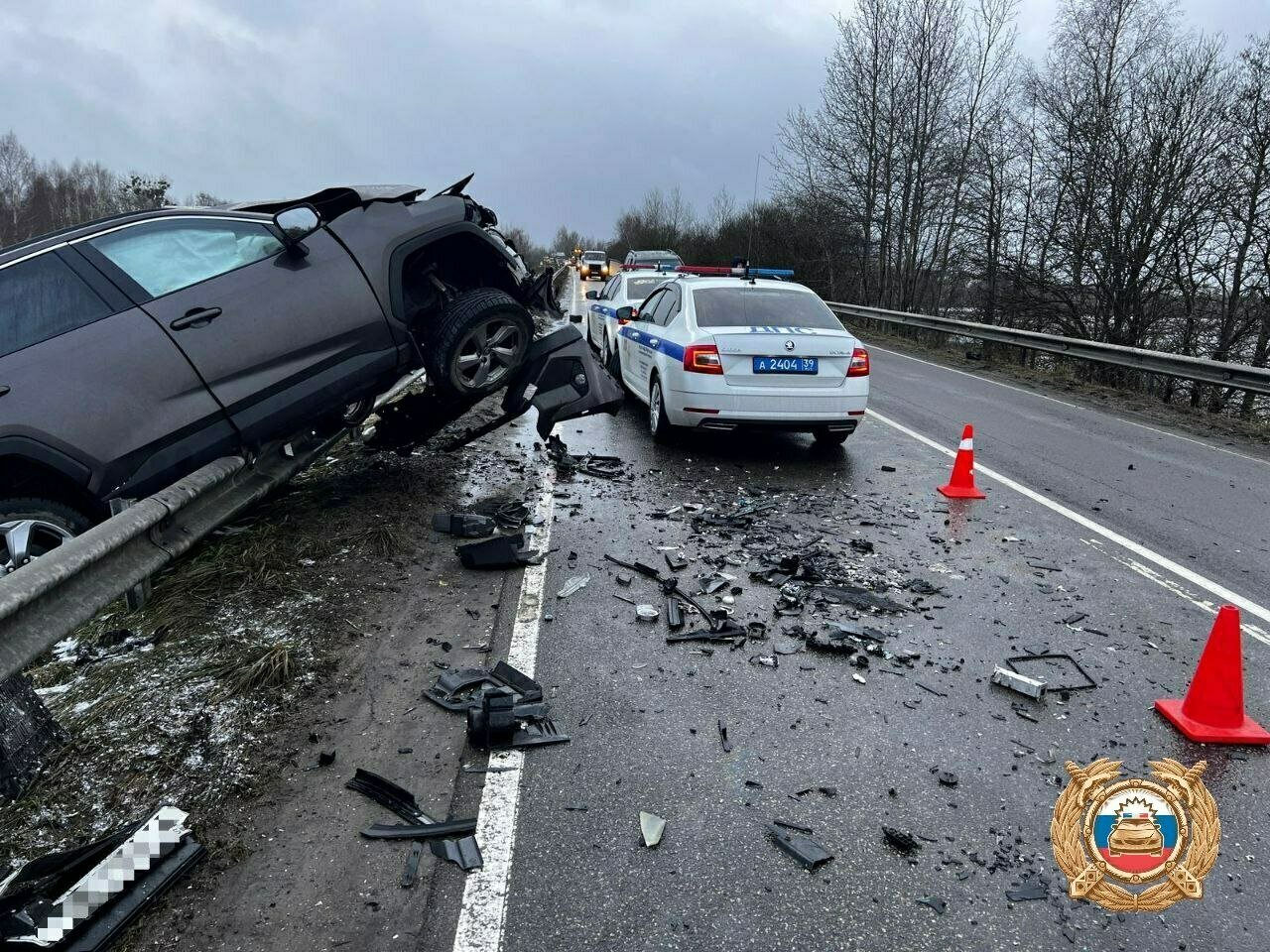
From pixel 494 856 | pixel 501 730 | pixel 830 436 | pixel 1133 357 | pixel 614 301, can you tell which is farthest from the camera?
pixel 1133 357

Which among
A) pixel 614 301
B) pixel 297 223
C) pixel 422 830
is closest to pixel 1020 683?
pixel 422 830

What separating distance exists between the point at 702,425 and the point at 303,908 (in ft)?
20.0

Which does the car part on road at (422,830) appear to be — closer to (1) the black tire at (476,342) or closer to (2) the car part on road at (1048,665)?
(2) the car part on road at (1048,665)

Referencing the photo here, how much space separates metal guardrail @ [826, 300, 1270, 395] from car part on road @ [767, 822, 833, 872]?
11.9 meters

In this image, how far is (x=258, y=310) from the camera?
192 inches

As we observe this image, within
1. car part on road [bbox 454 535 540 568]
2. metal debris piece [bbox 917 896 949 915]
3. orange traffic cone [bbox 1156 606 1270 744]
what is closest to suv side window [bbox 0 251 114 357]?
car part on road [bbox 454 535 540 568]

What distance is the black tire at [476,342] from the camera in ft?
19.2

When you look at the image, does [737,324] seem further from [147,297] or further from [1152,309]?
[1152,309]

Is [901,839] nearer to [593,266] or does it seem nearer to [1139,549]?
[1139,549]

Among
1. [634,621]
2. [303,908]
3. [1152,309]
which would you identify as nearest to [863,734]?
[634,621]

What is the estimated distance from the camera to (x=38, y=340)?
415 cm

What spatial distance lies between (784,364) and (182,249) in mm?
5063

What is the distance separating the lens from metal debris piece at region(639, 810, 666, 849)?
2.76 meters

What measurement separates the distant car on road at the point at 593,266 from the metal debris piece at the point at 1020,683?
52993mm
